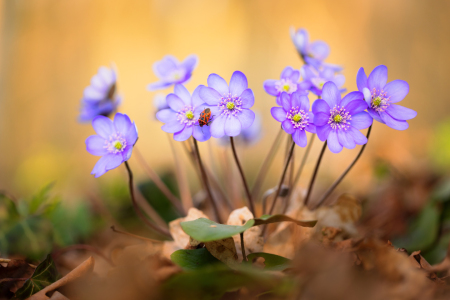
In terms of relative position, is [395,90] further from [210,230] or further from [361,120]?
[210,230]

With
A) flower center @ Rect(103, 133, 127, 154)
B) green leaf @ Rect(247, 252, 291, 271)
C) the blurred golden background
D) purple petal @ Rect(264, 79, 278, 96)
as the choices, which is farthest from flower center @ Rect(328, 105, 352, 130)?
the blurred golden background

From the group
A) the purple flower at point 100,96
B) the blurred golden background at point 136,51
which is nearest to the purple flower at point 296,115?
the purple flower at point 100,96

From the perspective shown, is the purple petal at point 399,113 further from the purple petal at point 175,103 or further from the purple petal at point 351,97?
the purple petal at point 175,103

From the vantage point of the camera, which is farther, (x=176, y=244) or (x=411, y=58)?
(x=411, y=58)

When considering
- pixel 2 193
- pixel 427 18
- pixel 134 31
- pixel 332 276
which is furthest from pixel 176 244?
pixel 427 18

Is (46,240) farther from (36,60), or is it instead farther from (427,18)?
(427,18)

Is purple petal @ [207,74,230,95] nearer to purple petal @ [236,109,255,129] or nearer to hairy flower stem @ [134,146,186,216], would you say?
purple petal @ [236,109,255,129]

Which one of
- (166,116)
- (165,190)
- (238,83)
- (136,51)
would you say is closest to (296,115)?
(238,83)
